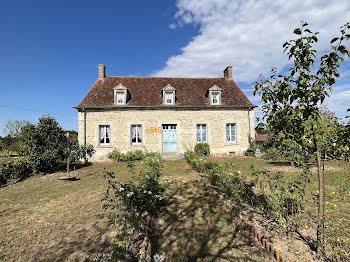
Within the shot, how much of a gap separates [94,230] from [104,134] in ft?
37.0

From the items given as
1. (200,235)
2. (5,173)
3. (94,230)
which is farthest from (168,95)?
(200,235)

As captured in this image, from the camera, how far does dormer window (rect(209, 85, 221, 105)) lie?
14959mm

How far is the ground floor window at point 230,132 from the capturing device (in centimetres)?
1516

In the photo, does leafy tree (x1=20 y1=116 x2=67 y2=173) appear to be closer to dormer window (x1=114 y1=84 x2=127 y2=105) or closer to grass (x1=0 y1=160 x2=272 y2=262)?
grass (x1=0 y1=160 x2=272 y2=262)

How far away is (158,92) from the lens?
1545 centimetres

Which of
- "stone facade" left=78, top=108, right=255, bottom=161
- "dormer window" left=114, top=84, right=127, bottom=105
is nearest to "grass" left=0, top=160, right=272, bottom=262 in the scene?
"stone facade" left=78, top=108, right=255, bottom=161

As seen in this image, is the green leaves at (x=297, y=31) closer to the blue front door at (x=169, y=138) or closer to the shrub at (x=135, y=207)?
the shrub at (x=135, y=207)

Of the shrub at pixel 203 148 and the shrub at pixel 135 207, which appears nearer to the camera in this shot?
the shrub at pixel 135 207

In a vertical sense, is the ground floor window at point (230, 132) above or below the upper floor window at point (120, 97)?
below

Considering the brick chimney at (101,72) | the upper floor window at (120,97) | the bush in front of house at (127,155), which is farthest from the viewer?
the brick chimney at (101,72)

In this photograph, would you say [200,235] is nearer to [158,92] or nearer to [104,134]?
[104,134]

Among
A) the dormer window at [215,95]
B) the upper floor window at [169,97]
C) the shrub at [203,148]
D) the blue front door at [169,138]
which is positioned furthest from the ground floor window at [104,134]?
the dormer window at [215,95]

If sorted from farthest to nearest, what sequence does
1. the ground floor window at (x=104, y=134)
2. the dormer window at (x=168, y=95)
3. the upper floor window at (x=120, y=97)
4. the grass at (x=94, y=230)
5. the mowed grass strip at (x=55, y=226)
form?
the dormer window at (x=168, y=95) < the upper floor window at (x=120, y=97) < the ground floor window at (x=104, y=134) < the mowed grass strip at (x=55, y=226) < the grass at (x=94, y=230)

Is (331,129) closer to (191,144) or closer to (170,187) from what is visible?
(170,187)
